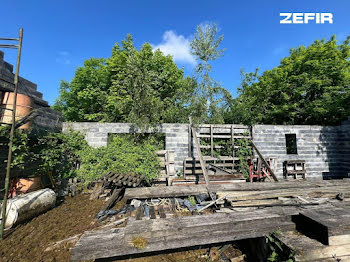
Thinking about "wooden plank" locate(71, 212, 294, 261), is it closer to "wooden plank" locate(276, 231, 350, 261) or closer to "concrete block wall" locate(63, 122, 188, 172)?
"wooden plank" locate(276, 231, 350, 261)

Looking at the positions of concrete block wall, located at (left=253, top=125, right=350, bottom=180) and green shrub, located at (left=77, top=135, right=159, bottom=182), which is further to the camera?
concrete block wall, located at (left=253, top=125, right=350, bottom=180)

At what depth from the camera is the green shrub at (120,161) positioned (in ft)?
20.0

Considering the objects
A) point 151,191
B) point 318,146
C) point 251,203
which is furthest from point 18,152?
point 318,146

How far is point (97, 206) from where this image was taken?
497 cm

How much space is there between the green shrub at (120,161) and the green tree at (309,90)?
7.45m

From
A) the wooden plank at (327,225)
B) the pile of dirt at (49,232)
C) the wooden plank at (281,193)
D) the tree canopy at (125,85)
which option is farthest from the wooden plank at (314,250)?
the tree canopy at (125,85)

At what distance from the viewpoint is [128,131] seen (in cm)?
755

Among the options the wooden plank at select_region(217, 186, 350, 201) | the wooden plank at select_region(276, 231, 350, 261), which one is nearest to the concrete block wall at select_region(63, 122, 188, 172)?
the wooden plank at select_region(217, 186, 350, 201)

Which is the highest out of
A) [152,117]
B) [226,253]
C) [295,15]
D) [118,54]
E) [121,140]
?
[118,54]

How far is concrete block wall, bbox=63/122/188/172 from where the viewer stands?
727 cm

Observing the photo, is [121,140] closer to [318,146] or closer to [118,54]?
[318,146]

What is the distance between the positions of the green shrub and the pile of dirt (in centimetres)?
130

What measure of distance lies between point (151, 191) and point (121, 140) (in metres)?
3.42

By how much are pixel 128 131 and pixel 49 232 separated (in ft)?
15.2
